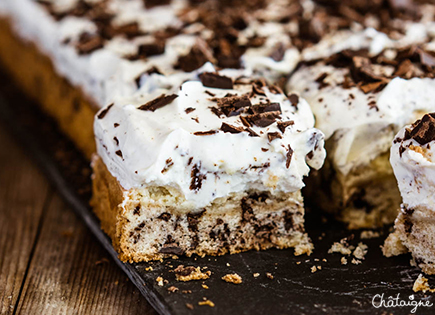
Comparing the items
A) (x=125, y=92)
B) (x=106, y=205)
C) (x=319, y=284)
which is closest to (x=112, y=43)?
(x=125, y=92)

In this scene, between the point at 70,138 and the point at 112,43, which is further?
the point at 70,138

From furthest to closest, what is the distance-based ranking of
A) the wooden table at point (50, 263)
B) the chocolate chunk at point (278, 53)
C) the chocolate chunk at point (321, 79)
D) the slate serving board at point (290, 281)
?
the chocolate chunk at point (278, 53)
the chocolate chunk at point (321, 79)
the wooden table at point (50, 263)
the slate serving board at point (290, 281)

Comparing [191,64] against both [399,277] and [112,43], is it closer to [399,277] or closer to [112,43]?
[112,43]

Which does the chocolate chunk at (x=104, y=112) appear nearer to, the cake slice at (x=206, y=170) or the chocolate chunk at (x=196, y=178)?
the cake slice at (x=206, y=170)

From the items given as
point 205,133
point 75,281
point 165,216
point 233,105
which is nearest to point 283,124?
point 233,105

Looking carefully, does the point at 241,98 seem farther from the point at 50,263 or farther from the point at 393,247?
the point at 50,263

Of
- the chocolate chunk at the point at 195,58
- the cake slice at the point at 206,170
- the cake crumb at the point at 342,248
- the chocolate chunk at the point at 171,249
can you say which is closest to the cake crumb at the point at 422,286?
the cake crumb at the point at 342,248
